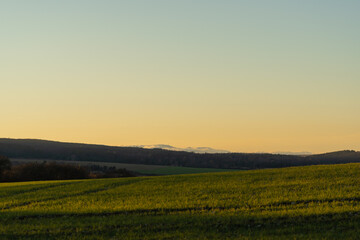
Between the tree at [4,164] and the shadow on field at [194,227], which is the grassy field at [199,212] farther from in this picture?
the tree at [4,164]

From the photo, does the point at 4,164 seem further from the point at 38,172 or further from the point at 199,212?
the point at 199,212

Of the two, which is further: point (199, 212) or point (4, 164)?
point (4, 164)

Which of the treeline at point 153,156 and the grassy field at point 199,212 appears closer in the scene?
the grassy field at point 199,212

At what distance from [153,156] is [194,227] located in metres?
132

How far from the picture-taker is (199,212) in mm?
24219

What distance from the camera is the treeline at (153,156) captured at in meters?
117

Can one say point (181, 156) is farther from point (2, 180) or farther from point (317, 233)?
point (317, 233)

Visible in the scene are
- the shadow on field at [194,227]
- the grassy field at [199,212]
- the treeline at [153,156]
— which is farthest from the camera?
the treeline at [153,156]

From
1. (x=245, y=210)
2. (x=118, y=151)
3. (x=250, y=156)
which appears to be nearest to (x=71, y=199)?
(x=245, y=210)

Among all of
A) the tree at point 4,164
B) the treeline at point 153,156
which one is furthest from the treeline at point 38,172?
the treeline at point 153,156

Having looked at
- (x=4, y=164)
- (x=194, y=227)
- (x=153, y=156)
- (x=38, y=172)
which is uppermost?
(x=153, y=156)

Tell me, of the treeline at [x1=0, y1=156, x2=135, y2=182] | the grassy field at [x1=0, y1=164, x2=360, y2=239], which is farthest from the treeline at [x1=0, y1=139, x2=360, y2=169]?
the grassy field at [x1=0, y1=164, x2=360, y2=239]

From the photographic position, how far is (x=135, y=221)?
73.0ft

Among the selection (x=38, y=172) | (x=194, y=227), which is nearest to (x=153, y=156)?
(x=38, y=172)
